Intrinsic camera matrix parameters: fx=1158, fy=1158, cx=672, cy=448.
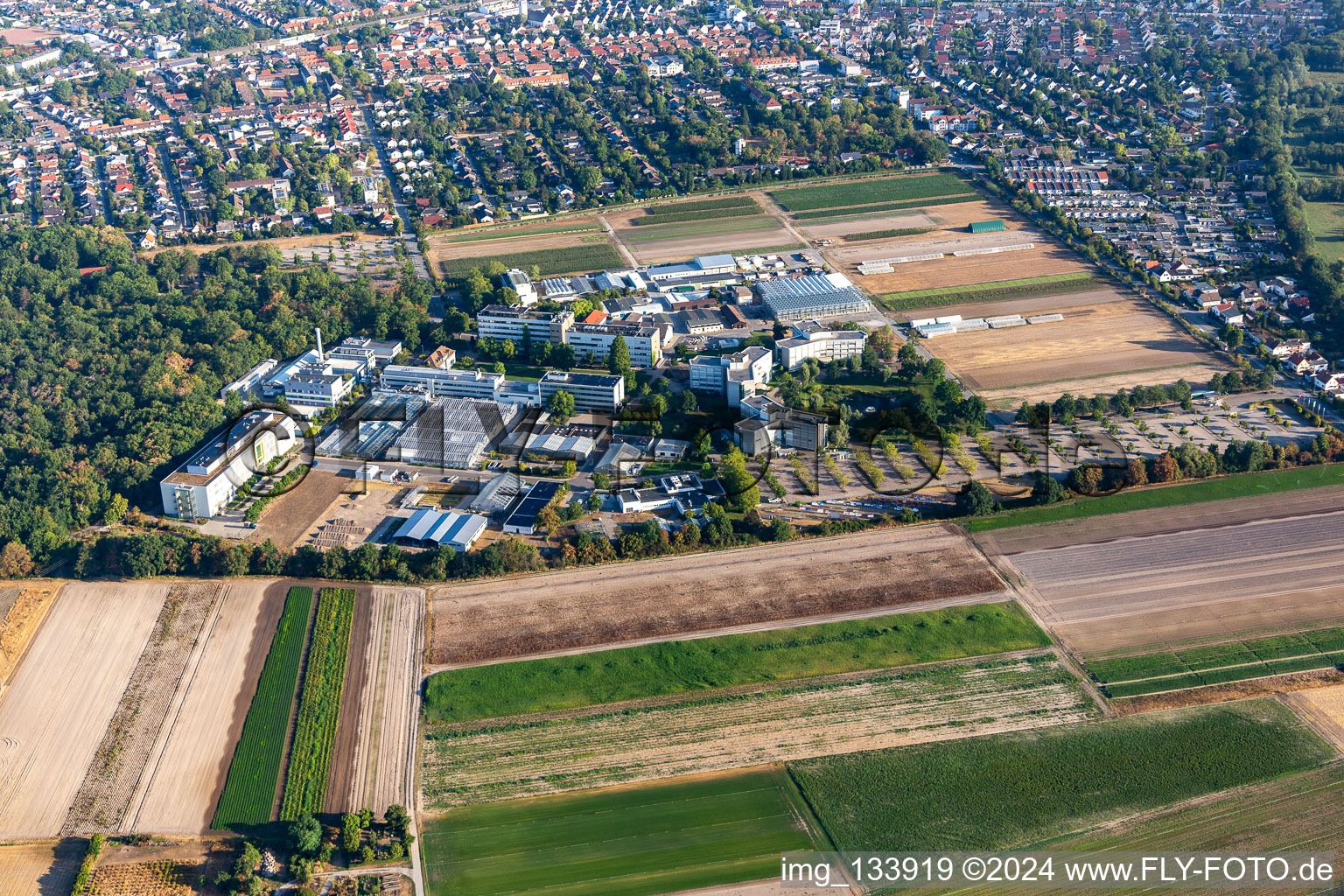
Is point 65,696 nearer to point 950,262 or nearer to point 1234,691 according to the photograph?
point 1234,691

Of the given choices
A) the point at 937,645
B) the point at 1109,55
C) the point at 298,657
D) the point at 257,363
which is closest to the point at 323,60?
the point at 257,363

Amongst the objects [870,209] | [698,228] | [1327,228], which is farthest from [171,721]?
[1327,228]

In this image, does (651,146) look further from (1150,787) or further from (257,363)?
(1150,787)

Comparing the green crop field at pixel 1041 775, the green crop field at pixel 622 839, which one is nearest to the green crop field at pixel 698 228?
the green crop field at pixel 1041 775

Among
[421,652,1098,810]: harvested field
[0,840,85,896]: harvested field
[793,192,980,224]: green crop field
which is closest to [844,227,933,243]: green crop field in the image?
[793,192,980,224]: green crop field

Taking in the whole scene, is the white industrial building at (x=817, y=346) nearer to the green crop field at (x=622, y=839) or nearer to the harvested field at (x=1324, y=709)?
the harvested field at (x=1324, y=709)
